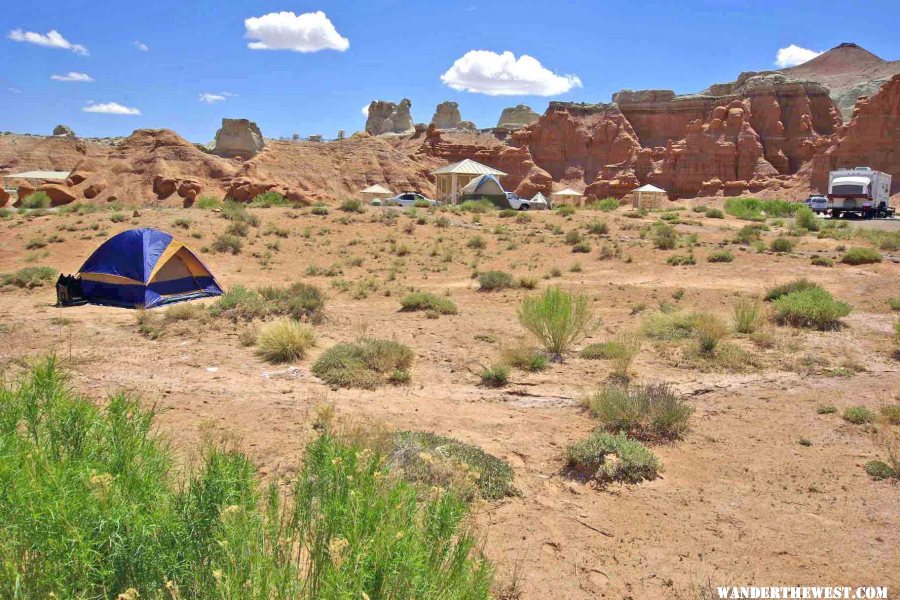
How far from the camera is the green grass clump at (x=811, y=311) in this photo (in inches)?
417

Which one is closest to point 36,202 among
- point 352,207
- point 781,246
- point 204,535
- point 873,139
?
point 352,207

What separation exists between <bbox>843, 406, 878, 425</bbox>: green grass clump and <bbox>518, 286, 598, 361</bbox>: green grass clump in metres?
3.68

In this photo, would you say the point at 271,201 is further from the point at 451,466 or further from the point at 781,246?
the point at 451,466

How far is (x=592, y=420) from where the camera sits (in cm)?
671

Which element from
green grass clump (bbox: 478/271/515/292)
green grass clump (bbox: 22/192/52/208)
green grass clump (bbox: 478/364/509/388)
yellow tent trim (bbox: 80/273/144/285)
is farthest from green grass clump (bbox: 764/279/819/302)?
green grass clump (bbox: 22/192/52/208)

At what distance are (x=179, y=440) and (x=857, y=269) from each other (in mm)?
17717

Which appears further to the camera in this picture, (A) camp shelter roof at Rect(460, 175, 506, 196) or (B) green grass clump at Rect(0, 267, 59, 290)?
(A) camp shelter roof at Rect(460, 175, 506, 196)

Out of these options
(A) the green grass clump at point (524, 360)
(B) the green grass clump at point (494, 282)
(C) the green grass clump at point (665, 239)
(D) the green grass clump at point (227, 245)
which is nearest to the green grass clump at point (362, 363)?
(A) the green grass clump at point (524, 360)

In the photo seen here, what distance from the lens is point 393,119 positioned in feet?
321

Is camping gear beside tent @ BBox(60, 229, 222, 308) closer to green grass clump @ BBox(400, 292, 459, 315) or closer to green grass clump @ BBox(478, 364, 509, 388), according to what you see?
green grass clump @ BBox(400, 292, 459, 315)

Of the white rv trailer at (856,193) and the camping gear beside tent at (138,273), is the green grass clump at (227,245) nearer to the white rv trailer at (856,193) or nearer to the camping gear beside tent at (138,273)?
the camping gear beside tent at (138,273)

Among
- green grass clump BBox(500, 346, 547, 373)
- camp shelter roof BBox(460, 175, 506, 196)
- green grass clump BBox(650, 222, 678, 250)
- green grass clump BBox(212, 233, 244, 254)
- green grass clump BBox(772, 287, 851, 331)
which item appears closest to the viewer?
green grass clump BBox(500, 346, 547, 373)

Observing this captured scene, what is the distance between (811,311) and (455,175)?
37.0 metres

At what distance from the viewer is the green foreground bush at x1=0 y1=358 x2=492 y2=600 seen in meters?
2.33
